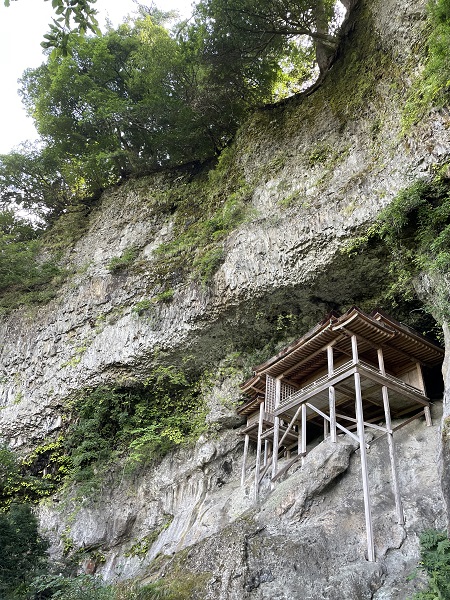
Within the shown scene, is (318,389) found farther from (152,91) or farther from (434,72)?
(152,91)

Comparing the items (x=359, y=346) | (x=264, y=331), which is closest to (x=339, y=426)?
(x=359, y=346)

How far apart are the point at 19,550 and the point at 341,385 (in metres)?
9.74

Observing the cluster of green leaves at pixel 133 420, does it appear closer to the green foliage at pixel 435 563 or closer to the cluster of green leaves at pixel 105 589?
the cluster of green leaves at pixel 105 589

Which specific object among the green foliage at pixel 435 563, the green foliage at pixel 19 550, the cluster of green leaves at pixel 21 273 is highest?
the cluster of green leaves at pixel 21 273

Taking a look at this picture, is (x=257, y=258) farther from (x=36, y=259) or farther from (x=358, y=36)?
(x=36, y=259)

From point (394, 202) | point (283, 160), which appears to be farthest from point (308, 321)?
point (283, 160)

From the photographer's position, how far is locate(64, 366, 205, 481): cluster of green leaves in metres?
17.6

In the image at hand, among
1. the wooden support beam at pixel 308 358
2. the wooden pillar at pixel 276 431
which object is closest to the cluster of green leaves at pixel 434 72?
the wooden support beam at pixel 308 358

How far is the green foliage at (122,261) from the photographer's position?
20.8 meters

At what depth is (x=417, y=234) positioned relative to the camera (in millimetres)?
12977

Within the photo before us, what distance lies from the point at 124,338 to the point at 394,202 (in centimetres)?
1060

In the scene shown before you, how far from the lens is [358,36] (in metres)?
17.8

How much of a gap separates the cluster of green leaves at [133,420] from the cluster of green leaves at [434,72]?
11.5 m

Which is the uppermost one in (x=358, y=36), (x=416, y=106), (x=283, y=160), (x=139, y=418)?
(x=358, y=36)
